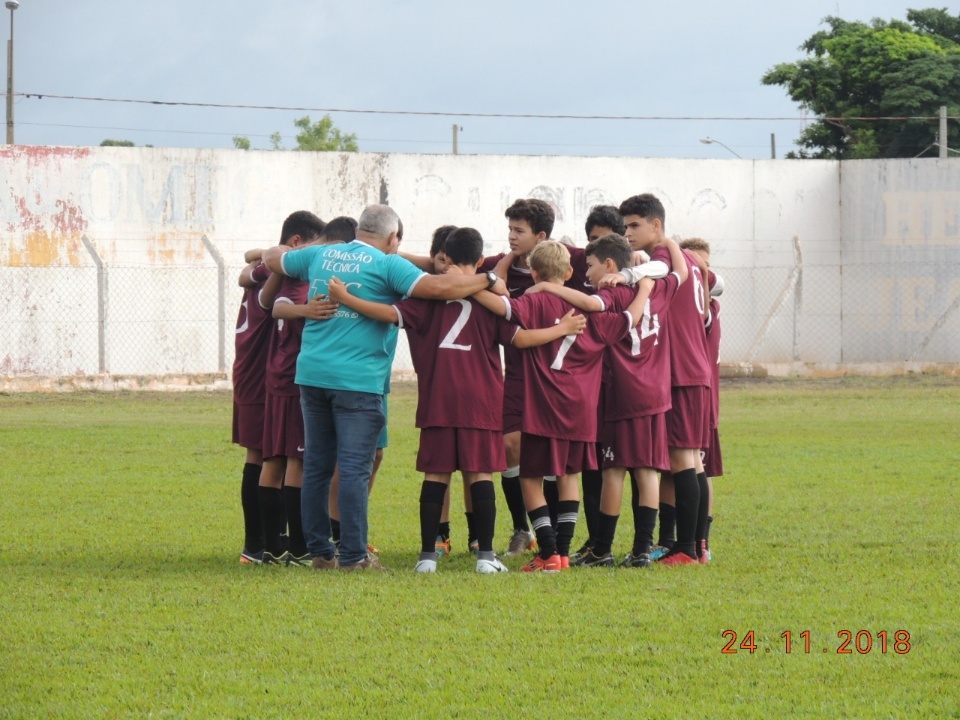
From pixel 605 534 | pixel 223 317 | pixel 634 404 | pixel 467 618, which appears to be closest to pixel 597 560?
pixel 605 534

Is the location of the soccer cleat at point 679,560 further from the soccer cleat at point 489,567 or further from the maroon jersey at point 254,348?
the maroon jersey at point 254,348

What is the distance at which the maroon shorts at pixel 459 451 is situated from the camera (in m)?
6.62

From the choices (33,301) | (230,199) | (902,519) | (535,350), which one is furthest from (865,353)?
(535,350)

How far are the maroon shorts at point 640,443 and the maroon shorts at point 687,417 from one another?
109 millimetres

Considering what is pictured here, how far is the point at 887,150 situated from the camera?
125ft

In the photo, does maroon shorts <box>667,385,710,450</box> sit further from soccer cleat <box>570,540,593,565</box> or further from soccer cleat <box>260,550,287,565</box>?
soccer cleat <box>260,550,287,565</box>

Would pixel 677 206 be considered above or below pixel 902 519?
above

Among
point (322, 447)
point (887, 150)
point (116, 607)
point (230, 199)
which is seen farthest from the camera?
point (887, 150)

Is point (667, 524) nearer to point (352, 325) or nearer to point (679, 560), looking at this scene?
point (679, 560)

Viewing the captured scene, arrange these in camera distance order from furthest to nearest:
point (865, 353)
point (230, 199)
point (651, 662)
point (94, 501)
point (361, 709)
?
point (865, 353), point (230, 199), point (94, 501), point (651, 662), point (361, 709)

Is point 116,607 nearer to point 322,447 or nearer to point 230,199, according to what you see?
point 322,447

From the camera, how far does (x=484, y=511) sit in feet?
22.0

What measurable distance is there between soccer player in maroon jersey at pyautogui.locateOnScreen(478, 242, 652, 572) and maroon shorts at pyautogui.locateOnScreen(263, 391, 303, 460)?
4.09 ft

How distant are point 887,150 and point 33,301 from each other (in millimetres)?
25695
